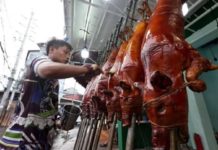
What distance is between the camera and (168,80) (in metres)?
0.63

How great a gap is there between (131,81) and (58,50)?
67 centimetres

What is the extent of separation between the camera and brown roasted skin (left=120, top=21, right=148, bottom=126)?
0.88 metres

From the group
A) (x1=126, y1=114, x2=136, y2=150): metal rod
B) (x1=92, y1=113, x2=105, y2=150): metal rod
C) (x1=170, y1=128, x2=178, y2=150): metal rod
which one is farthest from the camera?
(x1=92, y1=113, x2=105, y2=150): metal rod

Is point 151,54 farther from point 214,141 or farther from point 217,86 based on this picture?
point 217,86

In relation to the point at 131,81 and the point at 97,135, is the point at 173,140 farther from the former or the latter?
the point at 97,135

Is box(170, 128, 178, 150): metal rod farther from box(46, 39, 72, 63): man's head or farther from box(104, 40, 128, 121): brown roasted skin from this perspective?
box(46, 39, 72, 63): man's head

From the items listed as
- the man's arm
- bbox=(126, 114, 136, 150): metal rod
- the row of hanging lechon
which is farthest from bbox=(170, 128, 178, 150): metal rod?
the man's arm

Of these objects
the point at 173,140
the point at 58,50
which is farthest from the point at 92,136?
the point at 173,140

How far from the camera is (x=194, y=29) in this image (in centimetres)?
312

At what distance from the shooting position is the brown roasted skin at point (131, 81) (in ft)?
2.88

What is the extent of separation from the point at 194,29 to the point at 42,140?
2692 mm

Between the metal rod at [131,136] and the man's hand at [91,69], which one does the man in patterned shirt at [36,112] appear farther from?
the metal rod at [131,136]

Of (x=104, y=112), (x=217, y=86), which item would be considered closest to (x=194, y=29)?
(x=217, y=86)

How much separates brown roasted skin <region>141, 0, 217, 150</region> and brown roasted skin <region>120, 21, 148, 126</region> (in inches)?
6.7
